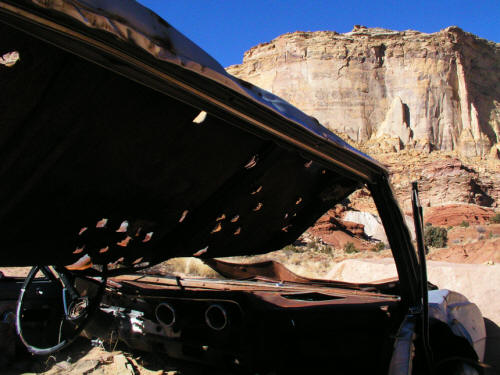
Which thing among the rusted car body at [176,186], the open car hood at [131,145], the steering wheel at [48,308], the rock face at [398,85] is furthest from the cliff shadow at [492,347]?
the rock face at [398,85]

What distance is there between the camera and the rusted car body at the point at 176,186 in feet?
4.57

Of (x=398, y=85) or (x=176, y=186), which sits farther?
(x=398, y=85)

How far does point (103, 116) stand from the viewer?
5.83 ft

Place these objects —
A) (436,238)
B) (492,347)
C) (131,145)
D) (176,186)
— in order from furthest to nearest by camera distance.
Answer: (436,238) → (492,347) → (176,186) → (131,145)

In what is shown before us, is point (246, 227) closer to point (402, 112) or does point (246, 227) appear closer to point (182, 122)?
point (182, 122)

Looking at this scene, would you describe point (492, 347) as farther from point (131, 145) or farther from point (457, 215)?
point (457, 215)

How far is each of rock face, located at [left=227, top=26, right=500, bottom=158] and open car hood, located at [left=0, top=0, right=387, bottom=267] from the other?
186ft

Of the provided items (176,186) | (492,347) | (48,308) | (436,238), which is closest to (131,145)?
(176,186)

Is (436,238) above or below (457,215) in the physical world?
below

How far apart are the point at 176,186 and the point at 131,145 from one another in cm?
47

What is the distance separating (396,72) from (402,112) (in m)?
7.54

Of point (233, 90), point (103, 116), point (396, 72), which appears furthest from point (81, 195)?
point (396, 72)

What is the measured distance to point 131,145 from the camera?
6.49 feet

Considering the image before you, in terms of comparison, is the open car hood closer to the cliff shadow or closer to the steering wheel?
the steering wheel
